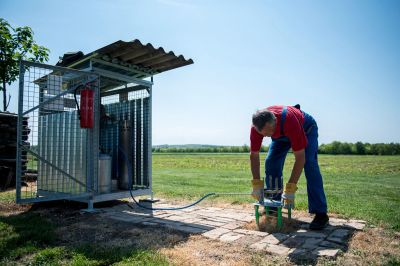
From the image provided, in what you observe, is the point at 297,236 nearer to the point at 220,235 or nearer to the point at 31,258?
the point at 220,235

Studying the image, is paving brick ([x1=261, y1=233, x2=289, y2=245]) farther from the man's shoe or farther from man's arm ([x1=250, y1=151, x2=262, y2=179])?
man's arm ([x1=250, y1=151, x2=262, y2=179])

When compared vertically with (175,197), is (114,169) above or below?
above

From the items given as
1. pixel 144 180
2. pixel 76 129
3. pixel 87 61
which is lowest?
pixel 144 180

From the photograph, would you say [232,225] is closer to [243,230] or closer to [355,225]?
[243,230]

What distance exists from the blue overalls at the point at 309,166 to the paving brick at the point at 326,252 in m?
0.97

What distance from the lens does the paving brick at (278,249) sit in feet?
9.57

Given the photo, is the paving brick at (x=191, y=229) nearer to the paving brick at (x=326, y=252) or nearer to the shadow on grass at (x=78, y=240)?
the shadow on grass at (x=78, y=240)

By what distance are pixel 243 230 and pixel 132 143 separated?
10.3 ft

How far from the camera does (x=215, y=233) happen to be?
145 inches

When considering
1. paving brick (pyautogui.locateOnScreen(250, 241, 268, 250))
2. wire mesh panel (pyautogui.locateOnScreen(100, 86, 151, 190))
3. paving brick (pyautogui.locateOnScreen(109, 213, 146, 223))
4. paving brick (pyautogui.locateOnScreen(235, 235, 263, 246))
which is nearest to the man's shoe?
paving brick (pyautogui.locateOnScreen(235, 235, 263, 246))

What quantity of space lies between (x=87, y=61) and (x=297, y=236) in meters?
4.33

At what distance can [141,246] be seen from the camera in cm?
312

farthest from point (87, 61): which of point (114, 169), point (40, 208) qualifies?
point (40, 208)

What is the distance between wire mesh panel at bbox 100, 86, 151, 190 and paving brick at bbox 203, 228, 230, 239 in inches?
99.1
